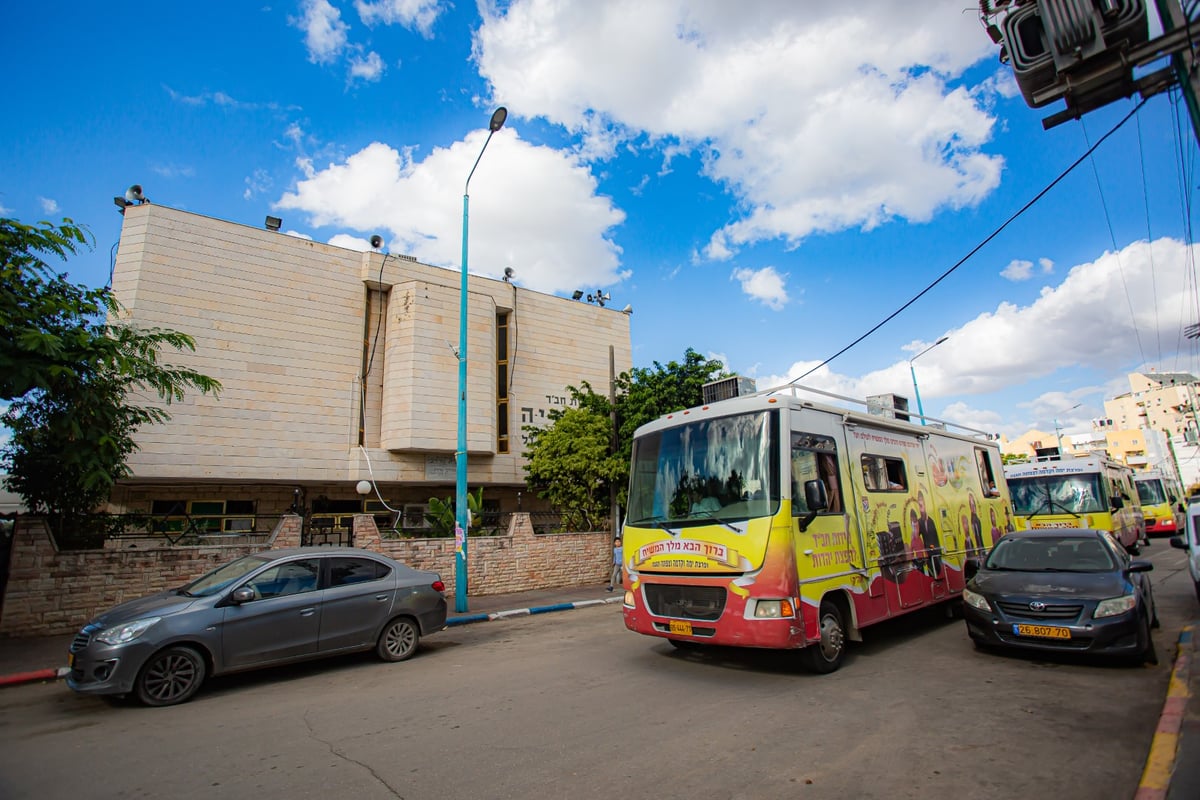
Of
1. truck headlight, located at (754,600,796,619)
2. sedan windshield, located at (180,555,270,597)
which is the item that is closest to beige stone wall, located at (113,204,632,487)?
sedan windshield, located at (180,555,270,597)

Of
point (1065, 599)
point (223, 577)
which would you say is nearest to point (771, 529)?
point (1065, 599)

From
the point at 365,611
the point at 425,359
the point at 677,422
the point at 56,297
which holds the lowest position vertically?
the point at 365,611

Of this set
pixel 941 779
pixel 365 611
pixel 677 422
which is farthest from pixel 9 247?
pixel 941 779

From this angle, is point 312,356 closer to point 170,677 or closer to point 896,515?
point 170,677

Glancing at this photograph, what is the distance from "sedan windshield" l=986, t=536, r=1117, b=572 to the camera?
24.4 ft

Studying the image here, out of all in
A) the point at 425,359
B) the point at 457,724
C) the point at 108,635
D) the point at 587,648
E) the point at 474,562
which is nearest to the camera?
the point at 457,724

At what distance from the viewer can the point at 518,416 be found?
25.4 metres

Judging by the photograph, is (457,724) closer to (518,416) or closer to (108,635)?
(108,635)

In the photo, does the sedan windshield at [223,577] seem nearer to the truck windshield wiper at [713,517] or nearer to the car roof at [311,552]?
the car roof at [311,552]

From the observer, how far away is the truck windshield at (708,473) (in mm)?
6848

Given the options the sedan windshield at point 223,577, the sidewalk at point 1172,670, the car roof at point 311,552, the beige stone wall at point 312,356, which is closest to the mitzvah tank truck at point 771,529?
the sidewalk at point 1172,670

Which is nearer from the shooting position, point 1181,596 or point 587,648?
point 587,648

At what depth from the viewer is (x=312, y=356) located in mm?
21672

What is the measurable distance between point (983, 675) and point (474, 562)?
12.1 m
